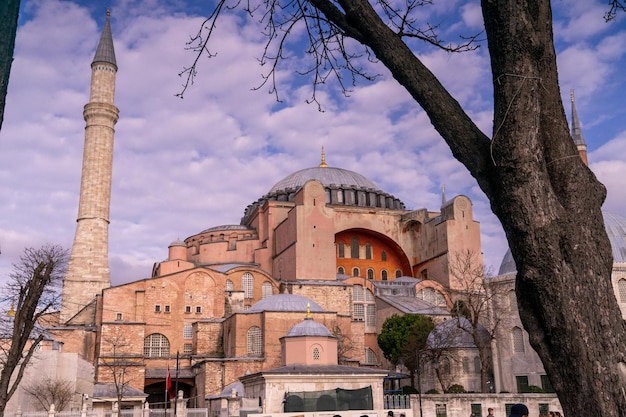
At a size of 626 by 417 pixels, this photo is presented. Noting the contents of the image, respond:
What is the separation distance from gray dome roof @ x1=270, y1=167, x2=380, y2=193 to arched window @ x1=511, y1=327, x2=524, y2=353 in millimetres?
23493

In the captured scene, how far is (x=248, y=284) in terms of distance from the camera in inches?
1598

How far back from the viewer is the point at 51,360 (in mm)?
31359

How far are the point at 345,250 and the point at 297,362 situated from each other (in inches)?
792

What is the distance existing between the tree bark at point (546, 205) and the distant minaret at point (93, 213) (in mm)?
38919

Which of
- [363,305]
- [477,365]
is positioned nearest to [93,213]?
[363,305]

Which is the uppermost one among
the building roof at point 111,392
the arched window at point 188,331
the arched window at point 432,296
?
the arched window at point 432,296

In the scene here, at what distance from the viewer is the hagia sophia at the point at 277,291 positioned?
31422mm

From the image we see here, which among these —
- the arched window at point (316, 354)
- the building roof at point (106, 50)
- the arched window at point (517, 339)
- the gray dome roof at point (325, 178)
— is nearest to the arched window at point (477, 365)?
the arched window at point (517, 339)

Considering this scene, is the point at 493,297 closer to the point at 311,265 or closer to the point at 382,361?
the point at 382,361

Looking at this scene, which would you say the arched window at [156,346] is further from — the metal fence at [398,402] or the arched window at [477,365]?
the arched window at [477,365]

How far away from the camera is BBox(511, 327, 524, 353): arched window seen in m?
30.8

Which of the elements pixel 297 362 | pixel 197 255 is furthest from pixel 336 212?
pixel 297 362

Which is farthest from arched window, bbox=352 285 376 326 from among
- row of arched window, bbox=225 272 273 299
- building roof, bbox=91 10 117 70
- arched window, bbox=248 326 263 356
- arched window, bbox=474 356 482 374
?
building roof, bbox=91 10 117 70

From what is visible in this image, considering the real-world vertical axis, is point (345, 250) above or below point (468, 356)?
above
